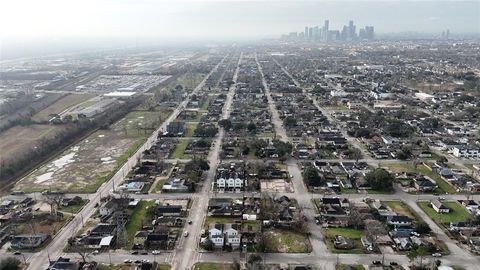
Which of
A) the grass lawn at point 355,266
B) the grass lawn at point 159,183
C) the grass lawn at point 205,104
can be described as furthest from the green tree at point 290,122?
the grass lawn at point 355,266

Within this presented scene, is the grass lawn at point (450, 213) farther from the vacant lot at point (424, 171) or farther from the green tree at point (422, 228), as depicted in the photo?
the vacant lot at point (424, 171)

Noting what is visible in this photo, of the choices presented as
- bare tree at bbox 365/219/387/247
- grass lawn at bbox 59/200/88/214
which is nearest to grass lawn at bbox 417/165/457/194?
bare tree at bbox 365/219/387/247

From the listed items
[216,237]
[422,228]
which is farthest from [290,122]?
[216,237]

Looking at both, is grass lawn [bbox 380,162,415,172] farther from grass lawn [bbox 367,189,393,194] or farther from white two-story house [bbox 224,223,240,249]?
white two-story house [bbox 224,223,240,249]

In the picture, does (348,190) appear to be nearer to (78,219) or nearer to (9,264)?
(78,219)

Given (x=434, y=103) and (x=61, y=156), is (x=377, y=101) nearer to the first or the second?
(x=434, y=103)
